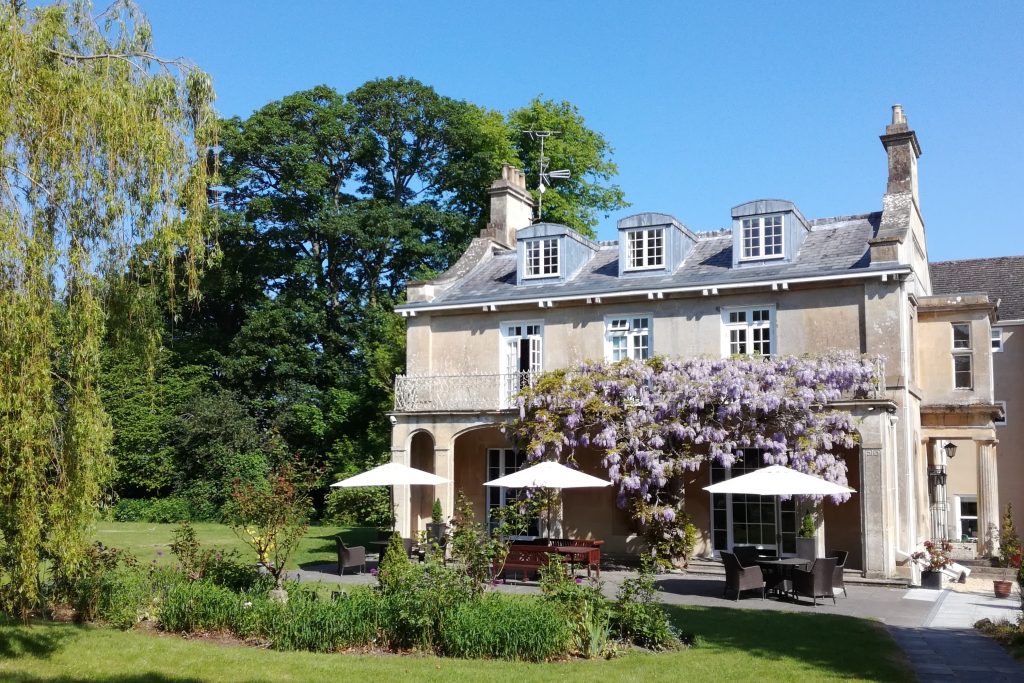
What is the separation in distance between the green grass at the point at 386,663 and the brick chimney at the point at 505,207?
1701cm

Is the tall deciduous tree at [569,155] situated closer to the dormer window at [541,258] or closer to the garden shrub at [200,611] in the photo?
the dormer window at [541,258]

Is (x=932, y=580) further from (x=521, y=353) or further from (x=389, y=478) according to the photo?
(x=389, y=478)

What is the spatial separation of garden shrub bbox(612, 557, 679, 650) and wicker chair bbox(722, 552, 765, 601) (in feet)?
13.9

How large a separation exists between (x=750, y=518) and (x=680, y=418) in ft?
9.13

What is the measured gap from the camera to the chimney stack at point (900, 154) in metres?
21.6

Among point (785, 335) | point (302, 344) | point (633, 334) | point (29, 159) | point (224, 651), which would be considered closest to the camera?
point (29, 159)

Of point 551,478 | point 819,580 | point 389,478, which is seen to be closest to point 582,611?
point 819,580

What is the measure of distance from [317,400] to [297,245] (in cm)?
611

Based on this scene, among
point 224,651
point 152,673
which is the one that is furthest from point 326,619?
point 152,673

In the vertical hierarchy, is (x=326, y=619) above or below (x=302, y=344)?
below

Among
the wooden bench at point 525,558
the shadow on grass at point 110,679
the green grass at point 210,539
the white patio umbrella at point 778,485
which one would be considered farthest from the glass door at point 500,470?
the shadow on grass at point 110,679

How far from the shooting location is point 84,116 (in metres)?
10.2

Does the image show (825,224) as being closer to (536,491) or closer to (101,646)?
Answer: (536,491)

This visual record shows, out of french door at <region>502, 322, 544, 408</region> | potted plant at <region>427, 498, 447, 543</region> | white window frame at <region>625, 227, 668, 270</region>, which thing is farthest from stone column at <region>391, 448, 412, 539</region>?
white window frame at <region>625, 227, 668, 270</region>
